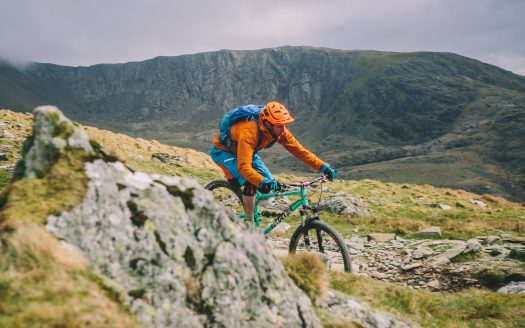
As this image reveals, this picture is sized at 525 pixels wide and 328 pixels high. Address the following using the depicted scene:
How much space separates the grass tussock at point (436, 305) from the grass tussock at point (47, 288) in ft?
15.0

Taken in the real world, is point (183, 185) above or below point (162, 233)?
above

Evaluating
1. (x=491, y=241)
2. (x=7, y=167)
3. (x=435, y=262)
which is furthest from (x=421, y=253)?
(x=7, y=167)

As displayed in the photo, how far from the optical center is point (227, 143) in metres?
9.34

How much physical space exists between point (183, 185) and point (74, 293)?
A: 2035mm

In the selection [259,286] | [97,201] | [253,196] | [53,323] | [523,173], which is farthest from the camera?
[523,173]

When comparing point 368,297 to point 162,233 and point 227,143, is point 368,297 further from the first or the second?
point 227,143

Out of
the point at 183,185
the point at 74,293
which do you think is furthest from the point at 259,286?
the point at 74,293

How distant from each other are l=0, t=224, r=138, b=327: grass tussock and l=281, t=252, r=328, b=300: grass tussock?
2.64 meters

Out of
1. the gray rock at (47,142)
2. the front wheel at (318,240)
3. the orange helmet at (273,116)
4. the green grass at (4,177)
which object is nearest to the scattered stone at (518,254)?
the front wheel at (318,240)

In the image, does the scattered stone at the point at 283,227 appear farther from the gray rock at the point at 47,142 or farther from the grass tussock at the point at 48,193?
Result: the grass tussock at the point at 48,193

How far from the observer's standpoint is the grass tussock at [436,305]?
641 cm

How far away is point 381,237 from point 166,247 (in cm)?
1194

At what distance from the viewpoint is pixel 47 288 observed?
121 inches

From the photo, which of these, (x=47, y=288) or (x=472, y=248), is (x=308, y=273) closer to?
(x=47, y=288)
